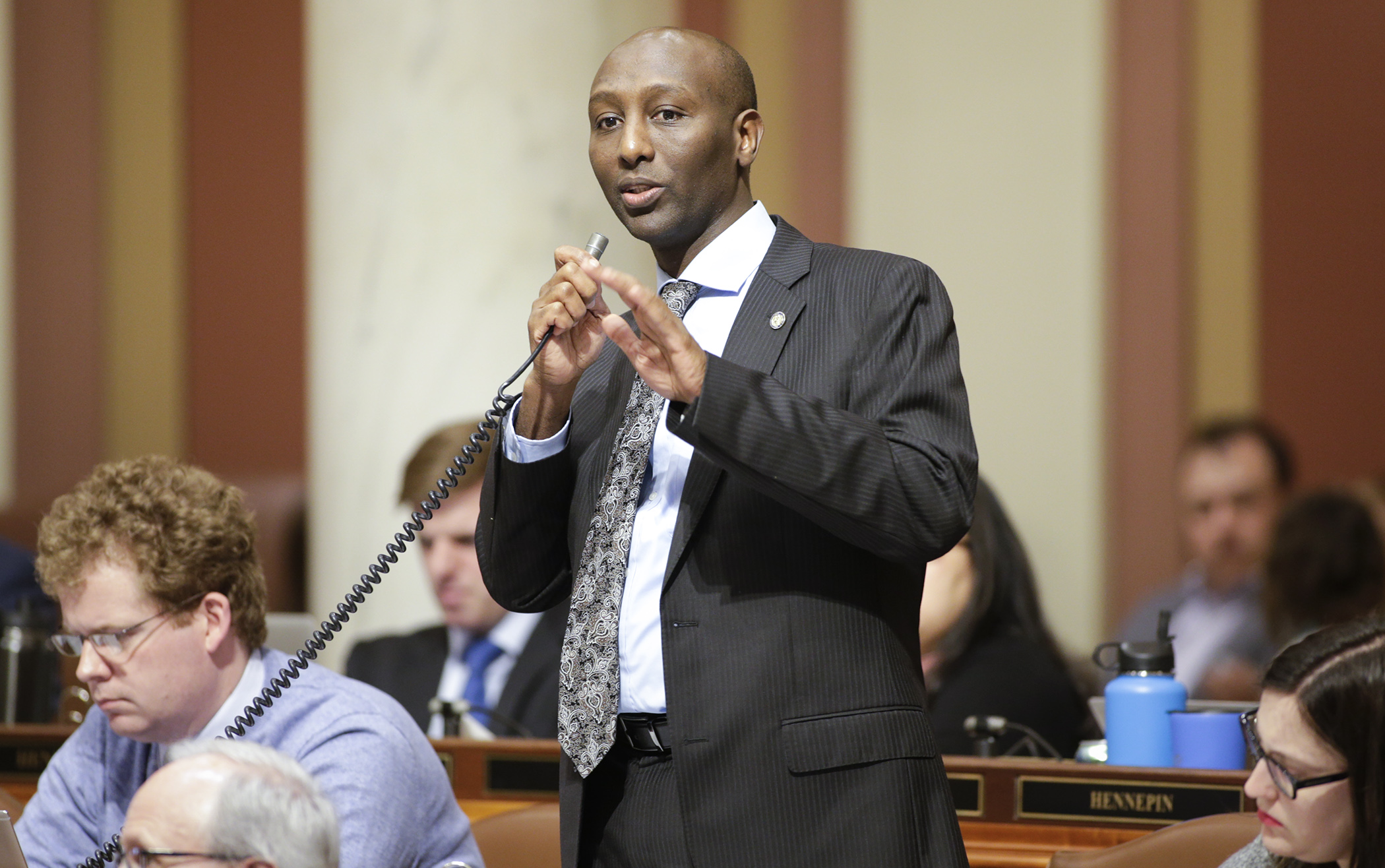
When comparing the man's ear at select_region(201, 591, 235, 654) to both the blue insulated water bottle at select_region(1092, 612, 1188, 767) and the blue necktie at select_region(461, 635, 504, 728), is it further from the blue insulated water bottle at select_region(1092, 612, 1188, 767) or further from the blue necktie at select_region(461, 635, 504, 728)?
the blue necktie at select_region(461, 635, 504, 728)

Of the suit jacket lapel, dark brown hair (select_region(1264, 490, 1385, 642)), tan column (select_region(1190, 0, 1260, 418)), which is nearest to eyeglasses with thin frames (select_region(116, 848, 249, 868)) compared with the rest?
the suit jacket lapel

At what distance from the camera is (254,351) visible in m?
6.58

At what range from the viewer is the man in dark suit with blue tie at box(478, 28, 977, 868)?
1.68 m

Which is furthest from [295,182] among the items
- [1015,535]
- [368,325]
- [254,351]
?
[1015,535]

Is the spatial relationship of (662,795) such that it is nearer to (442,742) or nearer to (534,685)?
(442,742)

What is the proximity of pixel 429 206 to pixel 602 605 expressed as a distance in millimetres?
2677

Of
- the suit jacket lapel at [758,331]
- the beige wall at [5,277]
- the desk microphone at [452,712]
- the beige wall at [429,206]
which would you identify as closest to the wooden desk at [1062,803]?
the desk microphone at [452,712]

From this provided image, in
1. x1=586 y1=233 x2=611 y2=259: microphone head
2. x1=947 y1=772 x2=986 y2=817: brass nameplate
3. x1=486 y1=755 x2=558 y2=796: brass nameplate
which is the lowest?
x1=486 y1=755 x2=558 y2=796: brass nameplate

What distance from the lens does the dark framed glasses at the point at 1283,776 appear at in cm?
179

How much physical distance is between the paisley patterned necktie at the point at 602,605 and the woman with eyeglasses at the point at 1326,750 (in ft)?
2.42

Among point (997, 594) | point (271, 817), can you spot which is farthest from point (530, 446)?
point (997, 594)

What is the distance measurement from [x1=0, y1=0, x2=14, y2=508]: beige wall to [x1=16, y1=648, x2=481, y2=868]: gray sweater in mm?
3804

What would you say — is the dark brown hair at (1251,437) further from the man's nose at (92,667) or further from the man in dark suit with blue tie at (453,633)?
the man's nose at (92,667)

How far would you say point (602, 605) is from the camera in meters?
1.83
